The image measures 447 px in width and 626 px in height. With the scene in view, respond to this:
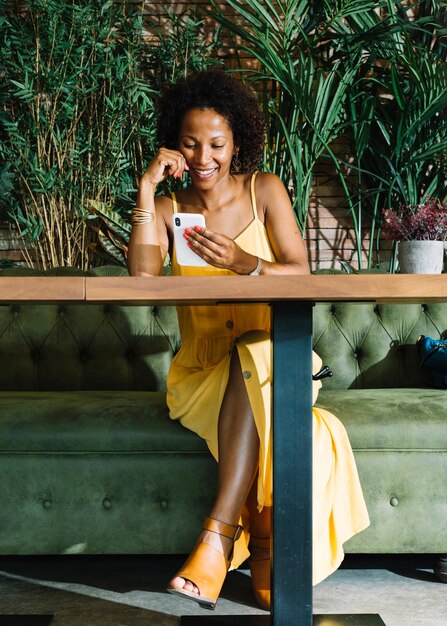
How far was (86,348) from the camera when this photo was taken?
2.64 metres

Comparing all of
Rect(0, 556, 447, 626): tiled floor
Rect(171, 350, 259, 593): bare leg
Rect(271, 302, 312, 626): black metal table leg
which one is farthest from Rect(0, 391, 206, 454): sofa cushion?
Rect(271, 302, 312, 626): black metal table leg

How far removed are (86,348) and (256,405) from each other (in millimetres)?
1106

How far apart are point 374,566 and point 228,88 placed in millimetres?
1440

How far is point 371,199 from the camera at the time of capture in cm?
435

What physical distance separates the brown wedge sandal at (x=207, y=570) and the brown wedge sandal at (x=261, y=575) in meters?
0.24

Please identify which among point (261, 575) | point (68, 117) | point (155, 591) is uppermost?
point (68, 117)

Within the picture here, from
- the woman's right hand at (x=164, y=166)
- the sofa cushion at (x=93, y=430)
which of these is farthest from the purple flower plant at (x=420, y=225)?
the sofa cushion at (x=93, y=430)

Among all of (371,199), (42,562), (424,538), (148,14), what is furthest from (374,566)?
(148,14)

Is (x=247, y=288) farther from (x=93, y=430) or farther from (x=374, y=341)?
(x=374, y=341)

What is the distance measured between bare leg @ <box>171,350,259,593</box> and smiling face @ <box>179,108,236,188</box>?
64 centimetres

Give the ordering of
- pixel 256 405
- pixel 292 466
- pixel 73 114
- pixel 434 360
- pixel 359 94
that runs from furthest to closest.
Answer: pixel 73 114 < pixel 359 94 < pixel 434 360 < pixel 256 405 < pixel 292 466

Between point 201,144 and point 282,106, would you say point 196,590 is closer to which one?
point 201,144

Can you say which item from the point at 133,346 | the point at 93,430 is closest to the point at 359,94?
the point at 133,346

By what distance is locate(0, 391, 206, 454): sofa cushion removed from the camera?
77.5 inches
